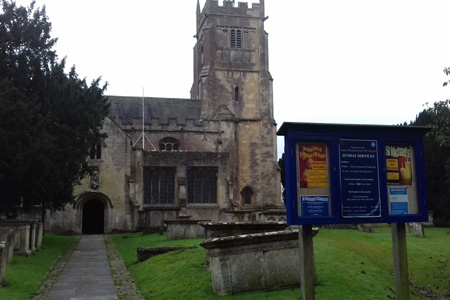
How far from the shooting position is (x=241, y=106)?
46062mm

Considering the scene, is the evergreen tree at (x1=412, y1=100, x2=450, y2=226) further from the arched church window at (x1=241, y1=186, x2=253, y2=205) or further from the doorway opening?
the doorway opening

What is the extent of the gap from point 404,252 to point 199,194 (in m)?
29.0

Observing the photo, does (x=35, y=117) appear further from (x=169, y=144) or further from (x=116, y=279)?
(x=169, y=144)

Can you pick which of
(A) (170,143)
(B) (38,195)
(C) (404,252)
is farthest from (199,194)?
(C) (404,252)

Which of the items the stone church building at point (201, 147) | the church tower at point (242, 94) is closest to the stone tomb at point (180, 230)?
the stone church building at point (201, 147)

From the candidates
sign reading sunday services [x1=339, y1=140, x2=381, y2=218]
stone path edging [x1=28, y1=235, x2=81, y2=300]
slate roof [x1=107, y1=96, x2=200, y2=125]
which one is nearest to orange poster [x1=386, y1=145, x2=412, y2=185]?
sign reading sunday services [x1=339, y1=140, x2=381, y2=218]

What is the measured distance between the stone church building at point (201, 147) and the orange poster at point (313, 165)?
67.1 ft

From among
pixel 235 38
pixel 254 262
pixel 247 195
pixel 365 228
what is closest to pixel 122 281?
pixel 254 262

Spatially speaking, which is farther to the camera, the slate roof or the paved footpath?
the slate roof

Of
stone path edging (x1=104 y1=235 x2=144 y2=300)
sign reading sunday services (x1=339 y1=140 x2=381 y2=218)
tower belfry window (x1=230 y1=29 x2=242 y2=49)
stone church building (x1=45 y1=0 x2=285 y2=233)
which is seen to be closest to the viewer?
sign reading sunday services (x1=339 y1=140 x2=381 y2=218)

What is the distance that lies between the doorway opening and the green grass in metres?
16.3

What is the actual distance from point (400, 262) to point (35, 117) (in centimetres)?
1590

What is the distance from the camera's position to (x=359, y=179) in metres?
6.59

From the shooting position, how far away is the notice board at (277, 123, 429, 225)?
20.8ft
